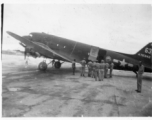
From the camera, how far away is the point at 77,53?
14.7 m

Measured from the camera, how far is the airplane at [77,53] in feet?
41.7

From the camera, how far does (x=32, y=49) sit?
1270cm

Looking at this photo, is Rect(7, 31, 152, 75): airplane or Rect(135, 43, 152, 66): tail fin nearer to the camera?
Rect(7, 31, 152, 75): airplane

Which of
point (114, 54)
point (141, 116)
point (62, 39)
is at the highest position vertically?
point (62, 39)

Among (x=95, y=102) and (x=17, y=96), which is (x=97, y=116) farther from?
(x=17, y=96)

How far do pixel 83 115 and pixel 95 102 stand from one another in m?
1.23

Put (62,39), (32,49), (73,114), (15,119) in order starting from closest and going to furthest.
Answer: (15,119), (73,114), (32,49), (62,39)

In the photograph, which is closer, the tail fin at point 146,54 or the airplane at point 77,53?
the airplane at point 77,53

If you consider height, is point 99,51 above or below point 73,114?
above

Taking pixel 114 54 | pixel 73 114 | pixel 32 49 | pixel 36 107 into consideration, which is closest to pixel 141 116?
pixel 73 114

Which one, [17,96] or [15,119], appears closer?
[15,119]

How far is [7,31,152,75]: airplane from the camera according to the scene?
1270 centimetres

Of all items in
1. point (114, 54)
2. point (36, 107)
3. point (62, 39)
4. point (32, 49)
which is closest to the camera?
point (36, 107)

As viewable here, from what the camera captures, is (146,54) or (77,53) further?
(77,53)
